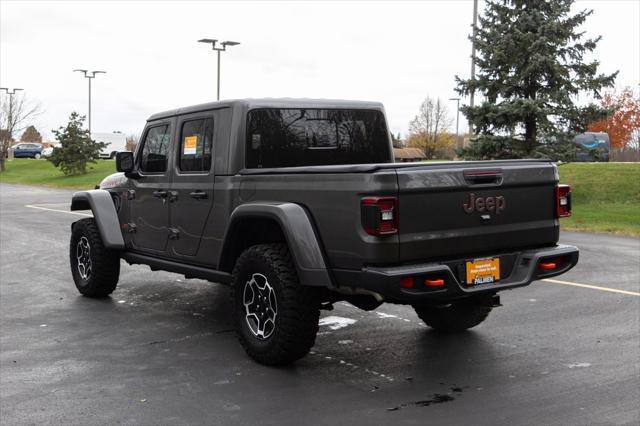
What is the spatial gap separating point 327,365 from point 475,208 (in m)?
1.58

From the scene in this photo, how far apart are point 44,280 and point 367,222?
593 centimetres

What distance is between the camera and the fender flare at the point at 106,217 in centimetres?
725

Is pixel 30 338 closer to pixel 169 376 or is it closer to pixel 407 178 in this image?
pixel 169 376

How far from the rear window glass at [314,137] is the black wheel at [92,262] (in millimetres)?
2550

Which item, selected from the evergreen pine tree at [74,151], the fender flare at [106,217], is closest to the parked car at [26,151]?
the evergreen pine tree at [74,151]

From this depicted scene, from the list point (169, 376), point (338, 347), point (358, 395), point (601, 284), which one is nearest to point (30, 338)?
point (169, 376)

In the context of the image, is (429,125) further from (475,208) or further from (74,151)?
(475,208)

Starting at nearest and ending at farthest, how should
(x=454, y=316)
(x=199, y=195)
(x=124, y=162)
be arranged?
(x=199, y=195) < (x=454, y=316) < (x=124, y=162)

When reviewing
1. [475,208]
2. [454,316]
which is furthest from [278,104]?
[454,316]

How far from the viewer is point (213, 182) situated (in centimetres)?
588

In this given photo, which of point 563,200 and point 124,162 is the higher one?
point 124,162

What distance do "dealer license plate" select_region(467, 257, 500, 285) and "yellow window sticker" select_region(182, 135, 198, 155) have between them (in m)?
2.68

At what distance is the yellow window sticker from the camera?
6266mm

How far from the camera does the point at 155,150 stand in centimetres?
690
